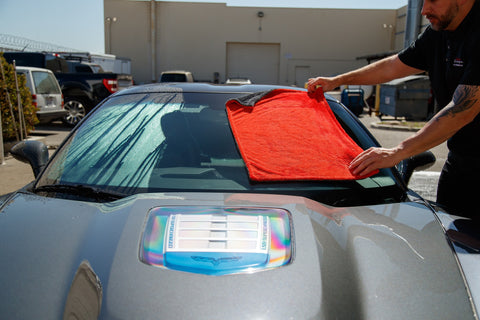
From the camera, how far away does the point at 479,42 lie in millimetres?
2055

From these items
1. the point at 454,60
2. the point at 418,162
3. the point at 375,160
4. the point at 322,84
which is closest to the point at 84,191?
the point at 375,160

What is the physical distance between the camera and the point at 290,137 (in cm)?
236

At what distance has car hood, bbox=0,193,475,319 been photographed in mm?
1245

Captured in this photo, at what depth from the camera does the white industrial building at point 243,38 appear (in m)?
33.2

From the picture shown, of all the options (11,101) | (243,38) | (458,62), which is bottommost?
(11,101)

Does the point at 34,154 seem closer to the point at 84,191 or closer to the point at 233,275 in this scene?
the point at 84,191

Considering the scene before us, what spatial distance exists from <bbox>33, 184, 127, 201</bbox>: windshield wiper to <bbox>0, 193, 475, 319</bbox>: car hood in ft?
0.47

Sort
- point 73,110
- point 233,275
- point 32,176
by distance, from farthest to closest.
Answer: point 73,110
point 32,176
point 233,275

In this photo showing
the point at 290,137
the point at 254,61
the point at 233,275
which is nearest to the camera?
the point at 233,275

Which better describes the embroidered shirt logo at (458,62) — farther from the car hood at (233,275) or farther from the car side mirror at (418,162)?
the car hood at (233,275)

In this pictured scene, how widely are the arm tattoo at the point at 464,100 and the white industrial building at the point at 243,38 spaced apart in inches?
1257

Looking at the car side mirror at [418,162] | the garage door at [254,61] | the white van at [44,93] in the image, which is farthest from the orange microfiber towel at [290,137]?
the garage door at [254,61]

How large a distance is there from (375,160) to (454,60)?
28.2 inches

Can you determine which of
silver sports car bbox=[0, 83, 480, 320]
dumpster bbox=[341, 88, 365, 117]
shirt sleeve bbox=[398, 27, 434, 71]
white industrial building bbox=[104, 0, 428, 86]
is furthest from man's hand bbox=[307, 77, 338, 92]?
white industrial building bbox=[104, 0, 428, 86]
